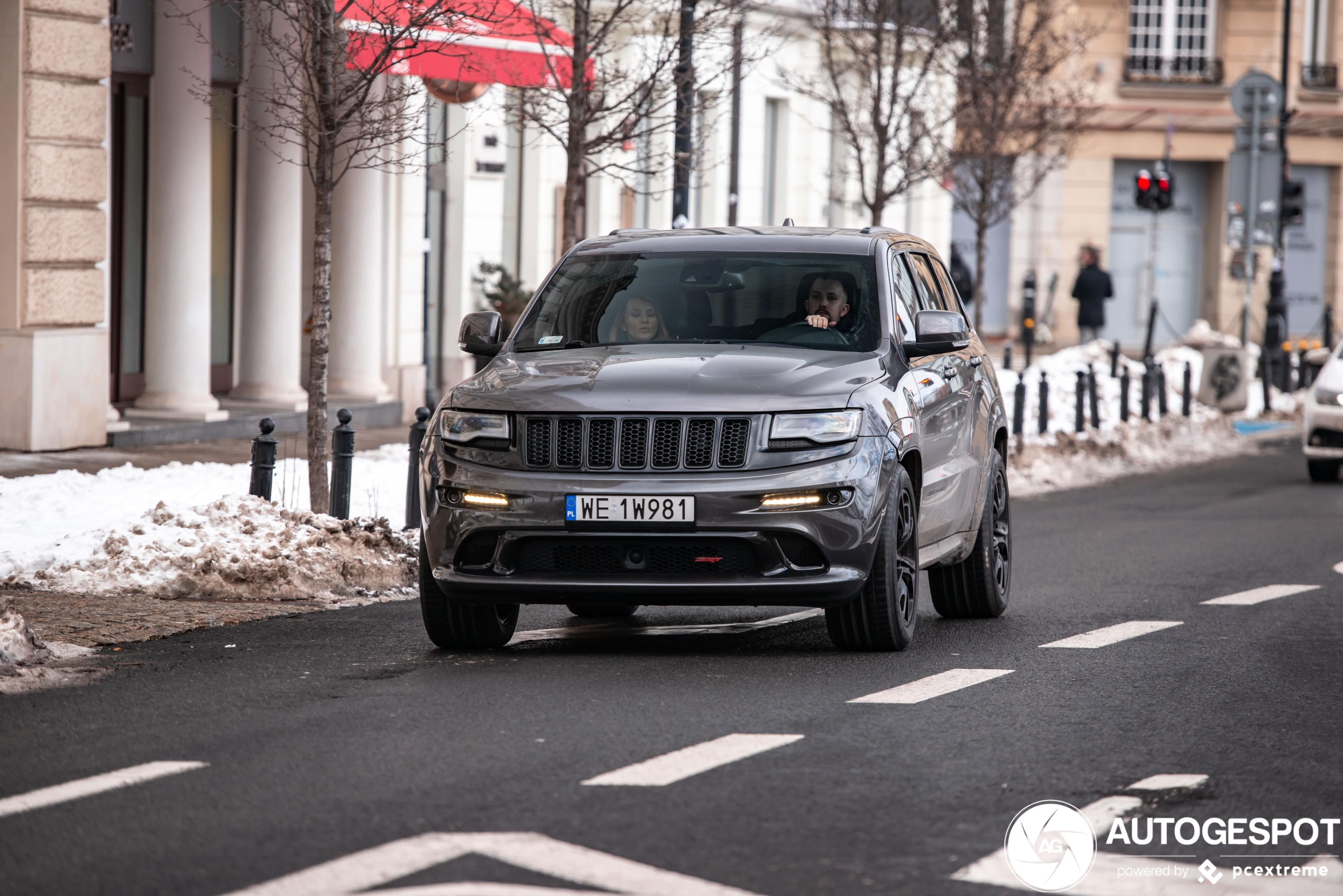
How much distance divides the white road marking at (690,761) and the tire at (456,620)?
210 cm

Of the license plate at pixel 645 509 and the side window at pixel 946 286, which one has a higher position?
the side window at pixel 946 286

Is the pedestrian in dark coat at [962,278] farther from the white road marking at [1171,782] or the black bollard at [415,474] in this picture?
the white road marking at [1171,782]

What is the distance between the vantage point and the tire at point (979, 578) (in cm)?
1032

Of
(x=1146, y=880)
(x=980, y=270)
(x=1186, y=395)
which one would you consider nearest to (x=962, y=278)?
(x=980, y=270)

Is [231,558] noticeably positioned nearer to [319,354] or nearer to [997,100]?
[319,354]

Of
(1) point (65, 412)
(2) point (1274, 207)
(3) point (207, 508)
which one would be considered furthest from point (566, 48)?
(2) point (1274, 207)

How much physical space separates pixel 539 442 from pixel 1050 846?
326cm

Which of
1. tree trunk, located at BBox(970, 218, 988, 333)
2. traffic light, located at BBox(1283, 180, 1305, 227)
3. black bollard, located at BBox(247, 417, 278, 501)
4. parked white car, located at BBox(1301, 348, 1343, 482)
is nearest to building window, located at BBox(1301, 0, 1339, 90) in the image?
traffic light, located at BBox(1283, 180, 1305, 227)

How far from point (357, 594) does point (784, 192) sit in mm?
24868

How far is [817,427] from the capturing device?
8.21 metres

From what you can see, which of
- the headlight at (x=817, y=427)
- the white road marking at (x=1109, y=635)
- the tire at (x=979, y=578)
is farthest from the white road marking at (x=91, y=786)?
the tire at (x=979, y=578)

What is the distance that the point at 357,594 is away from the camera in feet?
35.6

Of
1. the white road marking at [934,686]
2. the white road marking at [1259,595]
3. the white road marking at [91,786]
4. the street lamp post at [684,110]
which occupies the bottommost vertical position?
the white road marking at [1259,595]

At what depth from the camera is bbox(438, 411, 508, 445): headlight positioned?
27.2ft
